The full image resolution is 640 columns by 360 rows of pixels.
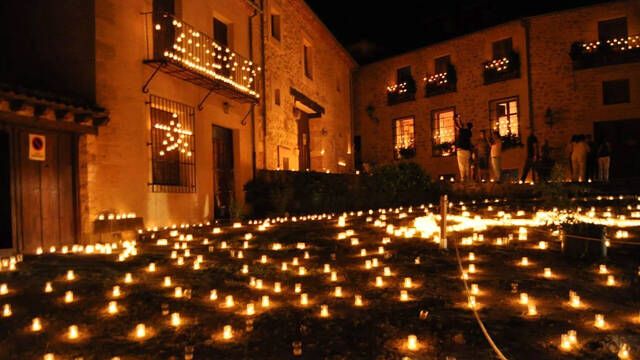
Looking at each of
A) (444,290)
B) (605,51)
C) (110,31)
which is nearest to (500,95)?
(605,51)

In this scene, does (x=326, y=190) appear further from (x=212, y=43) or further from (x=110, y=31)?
(x=110, y=31)

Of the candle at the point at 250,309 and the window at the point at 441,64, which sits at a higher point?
the window at the point at 441,64

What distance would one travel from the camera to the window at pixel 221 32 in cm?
1388

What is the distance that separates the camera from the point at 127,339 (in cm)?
379

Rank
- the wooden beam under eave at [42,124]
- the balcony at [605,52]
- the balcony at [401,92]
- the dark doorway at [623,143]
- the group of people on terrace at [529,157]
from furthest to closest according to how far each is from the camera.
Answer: the balcony at [401,92] < the balcony at [605,52] < the dark doorway at [623,143] < the group of people on terrace at [529,157] < the wooden beam under eave at [42,124]

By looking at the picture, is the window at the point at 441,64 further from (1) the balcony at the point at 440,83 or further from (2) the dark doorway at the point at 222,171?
(2) the dark doorway at the point at 222,171

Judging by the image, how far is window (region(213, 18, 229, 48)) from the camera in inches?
547

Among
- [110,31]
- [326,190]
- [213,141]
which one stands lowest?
[326,190]

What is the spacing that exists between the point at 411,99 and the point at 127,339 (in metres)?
23.5

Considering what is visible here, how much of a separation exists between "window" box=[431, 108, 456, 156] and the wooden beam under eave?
18.4m

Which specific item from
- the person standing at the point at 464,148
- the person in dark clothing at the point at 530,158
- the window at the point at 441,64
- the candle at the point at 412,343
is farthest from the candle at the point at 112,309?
the window at the point at 441,64

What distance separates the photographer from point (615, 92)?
20.3 metres

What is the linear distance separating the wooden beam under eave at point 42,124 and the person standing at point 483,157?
43.0 feet

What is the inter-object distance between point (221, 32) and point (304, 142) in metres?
7.40
